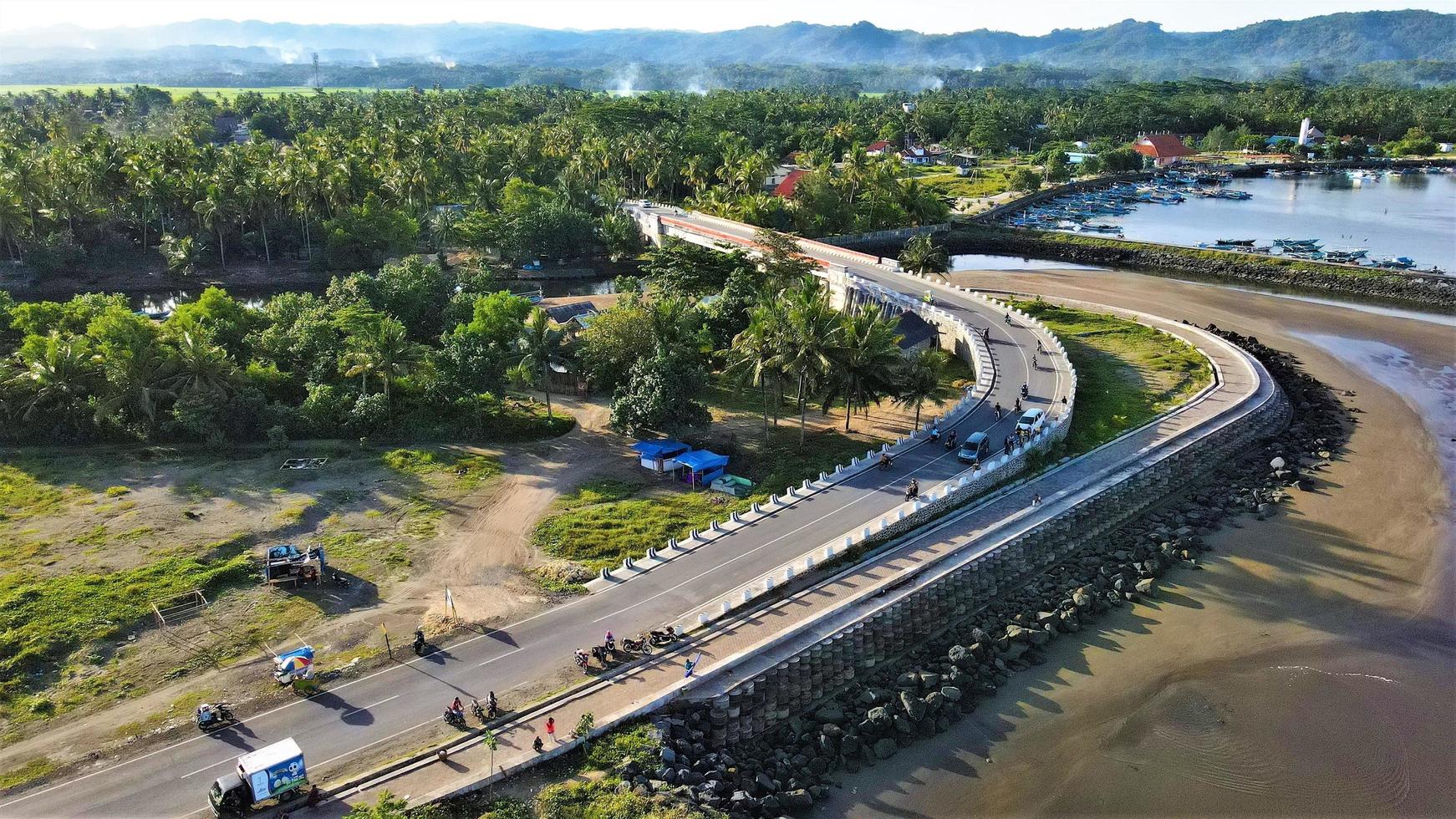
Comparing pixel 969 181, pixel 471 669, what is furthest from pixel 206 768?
pixel 969 181

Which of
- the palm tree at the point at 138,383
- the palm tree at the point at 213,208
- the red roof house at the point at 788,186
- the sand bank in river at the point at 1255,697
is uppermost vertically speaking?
the red roof house at the point at 788,186

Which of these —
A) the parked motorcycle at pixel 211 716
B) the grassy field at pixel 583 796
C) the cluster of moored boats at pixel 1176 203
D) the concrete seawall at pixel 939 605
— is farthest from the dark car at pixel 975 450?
the cluster of moored boats at pixel 1176 203

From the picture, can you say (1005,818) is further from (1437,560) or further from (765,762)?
(1437,560)

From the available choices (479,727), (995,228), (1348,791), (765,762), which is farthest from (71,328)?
(995,228)

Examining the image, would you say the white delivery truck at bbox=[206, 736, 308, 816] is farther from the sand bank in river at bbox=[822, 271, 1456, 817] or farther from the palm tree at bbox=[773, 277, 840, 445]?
the palm tree at bbox=[773, 277, 840, 445]

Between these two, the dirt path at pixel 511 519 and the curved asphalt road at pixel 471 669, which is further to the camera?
the dirt path at pixel 511 519

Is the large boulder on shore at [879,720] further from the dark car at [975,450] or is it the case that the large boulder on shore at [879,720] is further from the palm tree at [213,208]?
the palm tree at [213,208]
